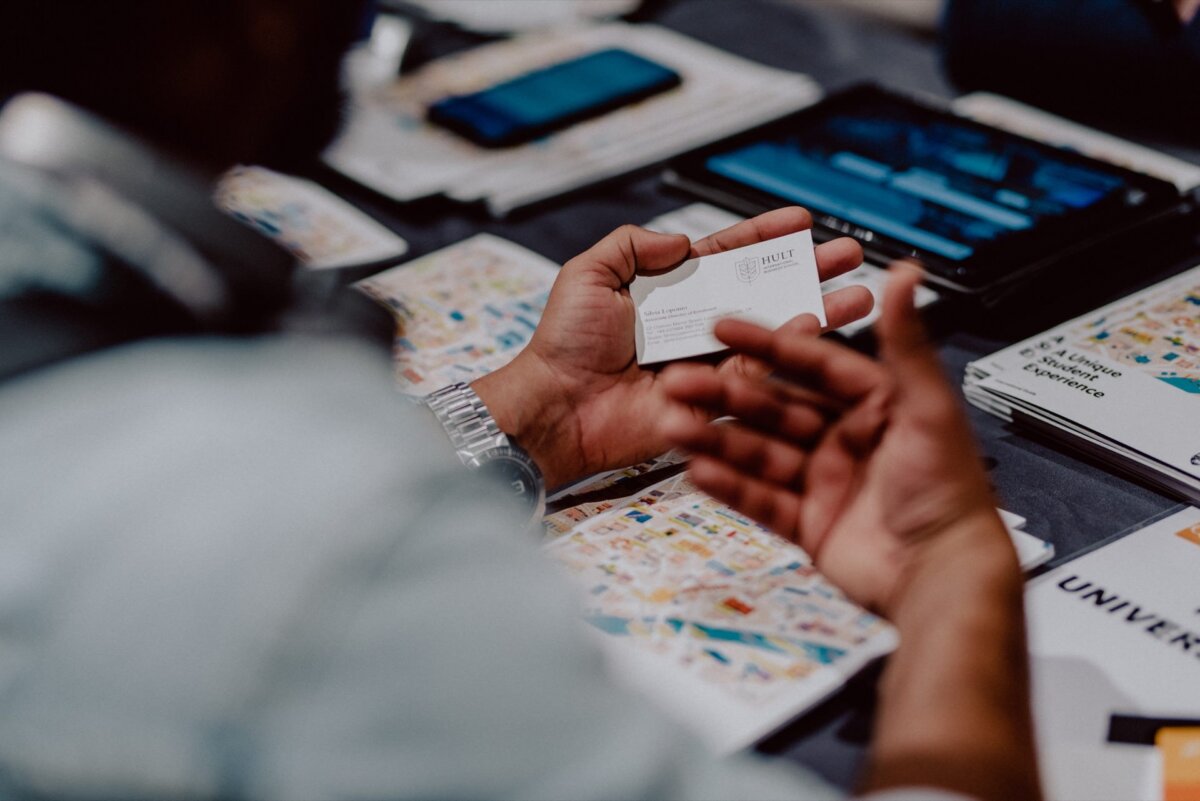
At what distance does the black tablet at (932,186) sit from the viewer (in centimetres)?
109

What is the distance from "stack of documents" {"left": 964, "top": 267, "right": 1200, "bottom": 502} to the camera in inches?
34.9

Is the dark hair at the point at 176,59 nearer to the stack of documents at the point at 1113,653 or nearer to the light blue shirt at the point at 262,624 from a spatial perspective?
the light blue shirt at the point at 262,624

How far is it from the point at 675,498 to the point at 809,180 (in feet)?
1.53

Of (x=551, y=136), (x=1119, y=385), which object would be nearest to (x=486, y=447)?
(x=1119, y=385)

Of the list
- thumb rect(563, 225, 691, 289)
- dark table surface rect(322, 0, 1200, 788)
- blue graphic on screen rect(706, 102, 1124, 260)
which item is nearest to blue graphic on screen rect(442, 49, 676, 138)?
dark table surface rect(322, 0, 1200, 788)

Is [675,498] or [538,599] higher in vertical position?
[538,599]

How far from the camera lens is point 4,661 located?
0.43 metres

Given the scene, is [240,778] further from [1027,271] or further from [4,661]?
[1027,271]

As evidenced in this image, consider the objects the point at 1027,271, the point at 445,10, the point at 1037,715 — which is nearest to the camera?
the point at 1037,715

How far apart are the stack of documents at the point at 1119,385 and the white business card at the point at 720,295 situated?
19 cm

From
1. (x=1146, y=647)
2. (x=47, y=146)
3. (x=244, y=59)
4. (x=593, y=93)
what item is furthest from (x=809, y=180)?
(x=47, y=146)

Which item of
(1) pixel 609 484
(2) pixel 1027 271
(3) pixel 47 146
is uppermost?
(3) pixel 47 146

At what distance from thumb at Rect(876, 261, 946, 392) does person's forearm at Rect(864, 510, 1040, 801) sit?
3.5 inches

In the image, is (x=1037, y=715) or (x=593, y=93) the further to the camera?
(x=593, y=93)
